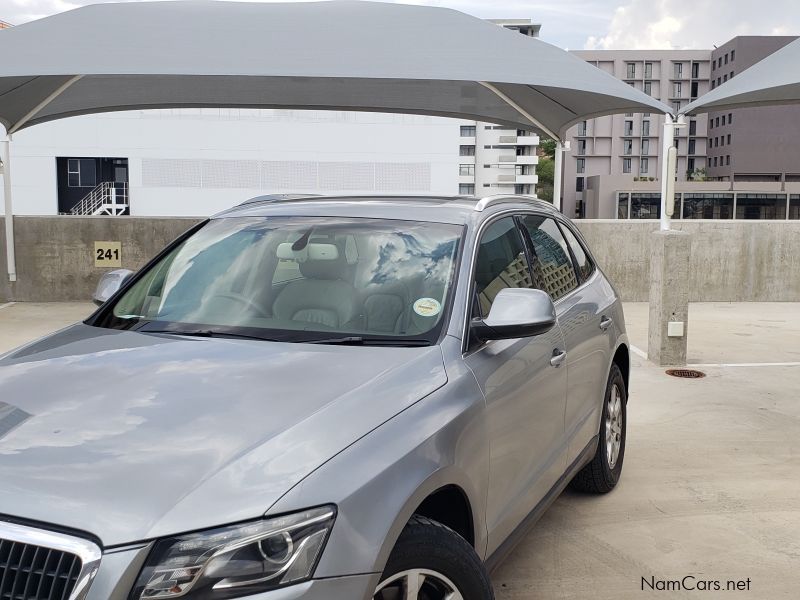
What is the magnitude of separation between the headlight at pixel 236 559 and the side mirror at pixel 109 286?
2146 mm

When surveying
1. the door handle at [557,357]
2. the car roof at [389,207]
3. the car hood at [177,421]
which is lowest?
the door handle at [557,357]

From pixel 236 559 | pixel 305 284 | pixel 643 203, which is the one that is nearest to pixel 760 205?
pixel 643 203

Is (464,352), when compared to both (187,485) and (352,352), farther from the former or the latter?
(187,485)

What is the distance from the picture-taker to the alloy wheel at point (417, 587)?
2.30m

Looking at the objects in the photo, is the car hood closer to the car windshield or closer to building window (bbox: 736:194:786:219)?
Result: the car windshield

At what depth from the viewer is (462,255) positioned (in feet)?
11.1

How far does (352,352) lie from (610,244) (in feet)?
38.6

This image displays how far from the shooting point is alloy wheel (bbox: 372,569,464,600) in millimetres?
2301

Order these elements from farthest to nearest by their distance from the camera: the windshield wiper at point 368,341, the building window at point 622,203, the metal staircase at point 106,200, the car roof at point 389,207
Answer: the building window at point 622,203
the metal staircase at point 106,200
the car roof at point 389,207
the windshield wiper at point 368,341

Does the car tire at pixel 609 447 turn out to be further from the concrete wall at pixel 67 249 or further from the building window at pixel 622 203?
the building window at pixel 622 203

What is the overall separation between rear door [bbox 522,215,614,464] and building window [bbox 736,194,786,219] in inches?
3728

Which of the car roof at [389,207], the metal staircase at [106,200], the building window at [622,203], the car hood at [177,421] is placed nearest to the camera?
the car hood at [177,421]

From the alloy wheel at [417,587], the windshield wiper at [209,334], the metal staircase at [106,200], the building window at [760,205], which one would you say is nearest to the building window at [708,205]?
the building window at [760,205]

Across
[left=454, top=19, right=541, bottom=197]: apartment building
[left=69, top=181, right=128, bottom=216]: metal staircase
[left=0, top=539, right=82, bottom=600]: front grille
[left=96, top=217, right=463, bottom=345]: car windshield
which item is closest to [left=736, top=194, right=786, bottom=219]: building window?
[left=454, top=19, right=541, bottom=197]: apartment building
